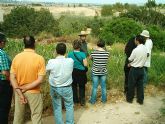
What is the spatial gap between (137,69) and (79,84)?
4.95 ft

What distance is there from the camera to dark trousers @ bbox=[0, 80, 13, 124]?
7.11 metres

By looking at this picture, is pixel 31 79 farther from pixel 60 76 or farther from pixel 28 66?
pixel 60 76

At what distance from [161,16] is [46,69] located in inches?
1081

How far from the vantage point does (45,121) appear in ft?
28.6

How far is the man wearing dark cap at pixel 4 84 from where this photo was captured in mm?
7020

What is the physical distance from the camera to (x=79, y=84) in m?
9.35

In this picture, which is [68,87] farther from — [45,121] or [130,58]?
[130,58]

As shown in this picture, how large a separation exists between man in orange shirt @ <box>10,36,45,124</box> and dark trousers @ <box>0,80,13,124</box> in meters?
0.33

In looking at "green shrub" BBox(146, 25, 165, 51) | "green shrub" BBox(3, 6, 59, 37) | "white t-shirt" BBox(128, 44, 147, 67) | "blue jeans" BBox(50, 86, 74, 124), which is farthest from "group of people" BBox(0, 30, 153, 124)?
"green shrub" BBox(3, 6, 59, 37)

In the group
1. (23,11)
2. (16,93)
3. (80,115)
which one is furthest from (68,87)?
(23,11)

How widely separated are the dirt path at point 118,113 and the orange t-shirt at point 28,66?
2084mm

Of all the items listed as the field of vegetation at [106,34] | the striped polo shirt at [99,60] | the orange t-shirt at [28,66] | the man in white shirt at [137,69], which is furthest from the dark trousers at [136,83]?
the orange t-shirt at [28,66]

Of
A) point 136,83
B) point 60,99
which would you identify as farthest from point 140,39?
point 60,99

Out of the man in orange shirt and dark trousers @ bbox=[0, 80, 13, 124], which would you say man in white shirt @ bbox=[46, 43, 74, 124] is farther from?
dark trousers @ bbox=[0, 80, 13, 124]
